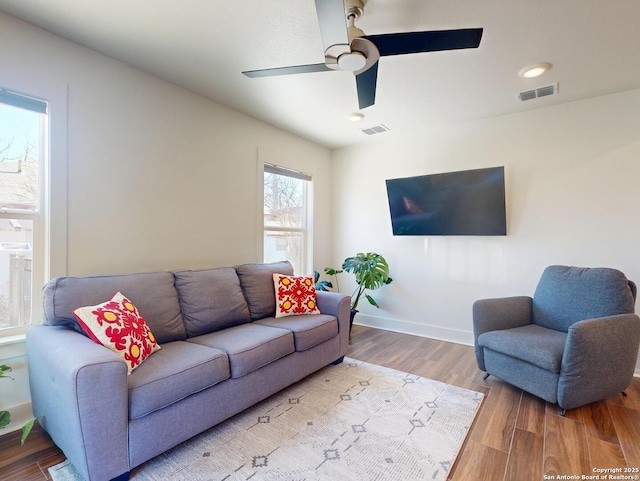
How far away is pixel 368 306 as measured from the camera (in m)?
4.41

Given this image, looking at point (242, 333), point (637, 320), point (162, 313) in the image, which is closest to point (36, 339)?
point (162, 313)

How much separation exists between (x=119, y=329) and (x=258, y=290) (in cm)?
125

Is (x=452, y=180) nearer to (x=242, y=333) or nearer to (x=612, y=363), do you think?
(x=612, y=363)

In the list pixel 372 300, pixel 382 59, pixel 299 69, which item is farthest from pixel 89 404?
pixel 372 300

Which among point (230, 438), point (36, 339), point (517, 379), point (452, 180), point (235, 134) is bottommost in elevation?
point (230, 438)

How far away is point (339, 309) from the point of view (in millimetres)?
2902

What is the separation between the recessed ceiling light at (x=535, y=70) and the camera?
237cm

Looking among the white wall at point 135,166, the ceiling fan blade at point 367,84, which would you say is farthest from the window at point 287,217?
the ceiling fan blade at point 367,84

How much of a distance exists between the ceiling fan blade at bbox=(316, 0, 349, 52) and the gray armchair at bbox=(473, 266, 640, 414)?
2.26 metres

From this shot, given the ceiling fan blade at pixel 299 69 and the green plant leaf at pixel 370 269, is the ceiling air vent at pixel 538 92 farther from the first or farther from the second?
the green plant leaf at pixel 370 269

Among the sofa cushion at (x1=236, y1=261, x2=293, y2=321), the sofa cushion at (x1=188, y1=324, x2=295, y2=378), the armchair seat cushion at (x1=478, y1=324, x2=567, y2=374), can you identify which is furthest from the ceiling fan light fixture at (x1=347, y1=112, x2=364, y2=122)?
the armchair seat cushion at (x1=478, y1=324, x2=567, y2=374)

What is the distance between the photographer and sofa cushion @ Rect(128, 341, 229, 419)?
5.09 ft

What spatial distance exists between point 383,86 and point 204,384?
104 inches

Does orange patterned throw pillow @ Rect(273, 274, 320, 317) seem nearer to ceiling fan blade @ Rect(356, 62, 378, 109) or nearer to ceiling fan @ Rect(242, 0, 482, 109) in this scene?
ceiling fan blade @ Rect(356, 62, 378, 109)
